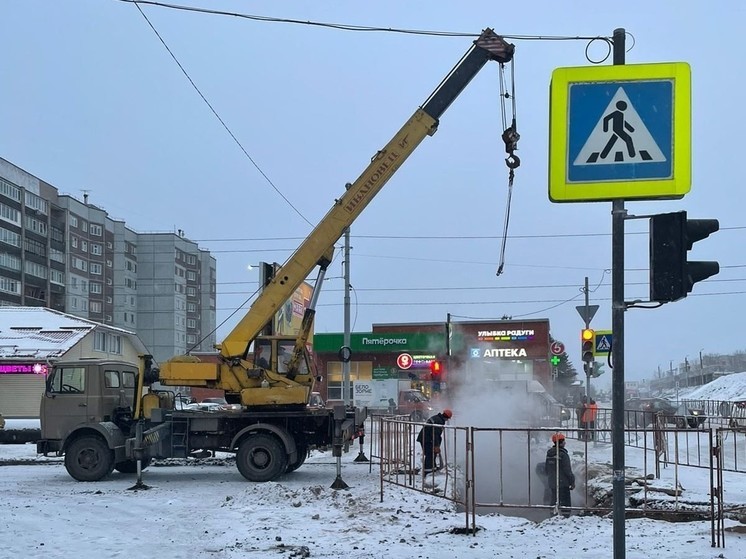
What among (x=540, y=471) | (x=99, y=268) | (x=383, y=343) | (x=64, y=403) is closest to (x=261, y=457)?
(x=64, y=403)

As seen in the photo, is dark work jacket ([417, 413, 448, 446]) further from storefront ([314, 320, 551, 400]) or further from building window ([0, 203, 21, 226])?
building window ([0, 203, 21, 226])

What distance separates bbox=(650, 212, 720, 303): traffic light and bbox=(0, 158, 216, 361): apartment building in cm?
6822

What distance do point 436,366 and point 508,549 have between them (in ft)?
73.3

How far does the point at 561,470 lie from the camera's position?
12039 mm

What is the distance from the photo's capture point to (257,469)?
55.2 feet

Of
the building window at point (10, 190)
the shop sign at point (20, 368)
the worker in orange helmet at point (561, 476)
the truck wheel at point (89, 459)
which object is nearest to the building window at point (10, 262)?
the building window at point (10, 190)

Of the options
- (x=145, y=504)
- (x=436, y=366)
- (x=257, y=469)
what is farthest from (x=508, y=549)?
(x=436, y=366)

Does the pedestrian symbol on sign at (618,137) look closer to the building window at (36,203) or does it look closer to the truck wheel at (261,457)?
the truck wheel at (261,457)

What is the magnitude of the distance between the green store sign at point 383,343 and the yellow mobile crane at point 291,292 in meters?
39.3

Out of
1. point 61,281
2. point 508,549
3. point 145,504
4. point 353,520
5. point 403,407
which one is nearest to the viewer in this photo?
point 508,549

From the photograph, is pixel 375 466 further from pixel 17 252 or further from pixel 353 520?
pixel 17 252

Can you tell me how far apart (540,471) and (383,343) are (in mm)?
44113

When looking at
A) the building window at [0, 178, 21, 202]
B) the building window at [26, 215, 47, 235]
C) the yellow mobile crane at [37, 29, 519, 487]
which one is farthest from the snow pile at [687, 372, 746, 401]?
the building window at [0, 178, 21, 202]

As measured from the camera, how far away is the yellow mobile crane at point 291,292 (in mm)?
17531
